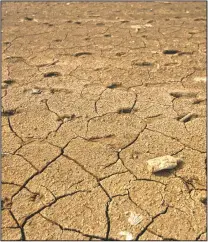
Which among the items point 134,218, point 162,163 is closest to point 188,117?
point 162,163

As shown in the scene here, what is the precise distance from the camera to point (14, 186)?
6.32 feet

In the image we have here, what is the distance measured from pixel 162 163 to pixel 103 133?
523 mm

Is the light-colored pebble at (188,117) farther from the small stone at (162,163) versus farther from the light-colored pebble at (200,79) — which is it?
the light-colored pebble at (200,79)

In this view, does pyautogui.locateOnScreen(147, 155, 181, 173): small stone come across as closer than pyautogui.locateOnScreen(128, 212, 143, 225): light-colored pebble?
No

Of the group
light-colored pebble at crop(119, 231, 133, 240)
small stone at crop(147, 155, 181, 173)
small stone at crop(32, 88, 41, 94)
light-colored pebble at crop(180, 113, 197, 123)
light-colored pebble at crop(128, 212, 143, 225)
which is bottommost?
light-colored pebble at crop(119, 231, 133, 240)

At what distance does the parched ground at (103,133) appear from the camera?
1.73 meters

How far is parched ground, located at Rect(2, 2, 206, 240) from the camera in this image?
5.67 feet

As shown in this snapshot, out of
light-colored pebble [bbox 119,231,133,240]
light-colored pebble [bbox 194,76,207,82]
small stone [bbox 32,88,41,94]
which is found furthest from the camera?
light-colored pebble [bbox 194,76,207,82]

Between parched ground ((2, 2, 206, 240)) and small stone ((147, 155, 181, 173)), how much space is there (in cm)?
4

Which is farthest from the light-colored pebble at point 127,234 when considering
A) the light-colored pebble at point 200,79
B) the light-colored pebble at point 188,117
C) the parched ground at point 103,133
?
the light-colored pebble at point 200,79

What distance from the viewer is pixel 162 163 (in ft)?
6.62

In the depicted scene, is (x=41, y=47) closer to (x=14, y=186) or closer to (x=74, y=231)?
(x=14, y=186)

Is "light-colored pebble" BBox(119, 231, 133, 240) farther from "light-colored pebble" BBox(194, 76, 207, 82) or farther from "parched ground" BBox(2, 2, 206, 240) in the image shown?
"light-colored pebble" BBox(194, 76, 207, 82)

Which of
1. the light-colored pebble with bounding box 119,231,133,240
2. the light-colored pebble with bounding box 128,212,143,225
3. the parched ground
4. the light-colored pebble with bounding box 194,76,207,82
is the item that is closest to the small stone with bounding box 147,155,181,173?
the parched ground
